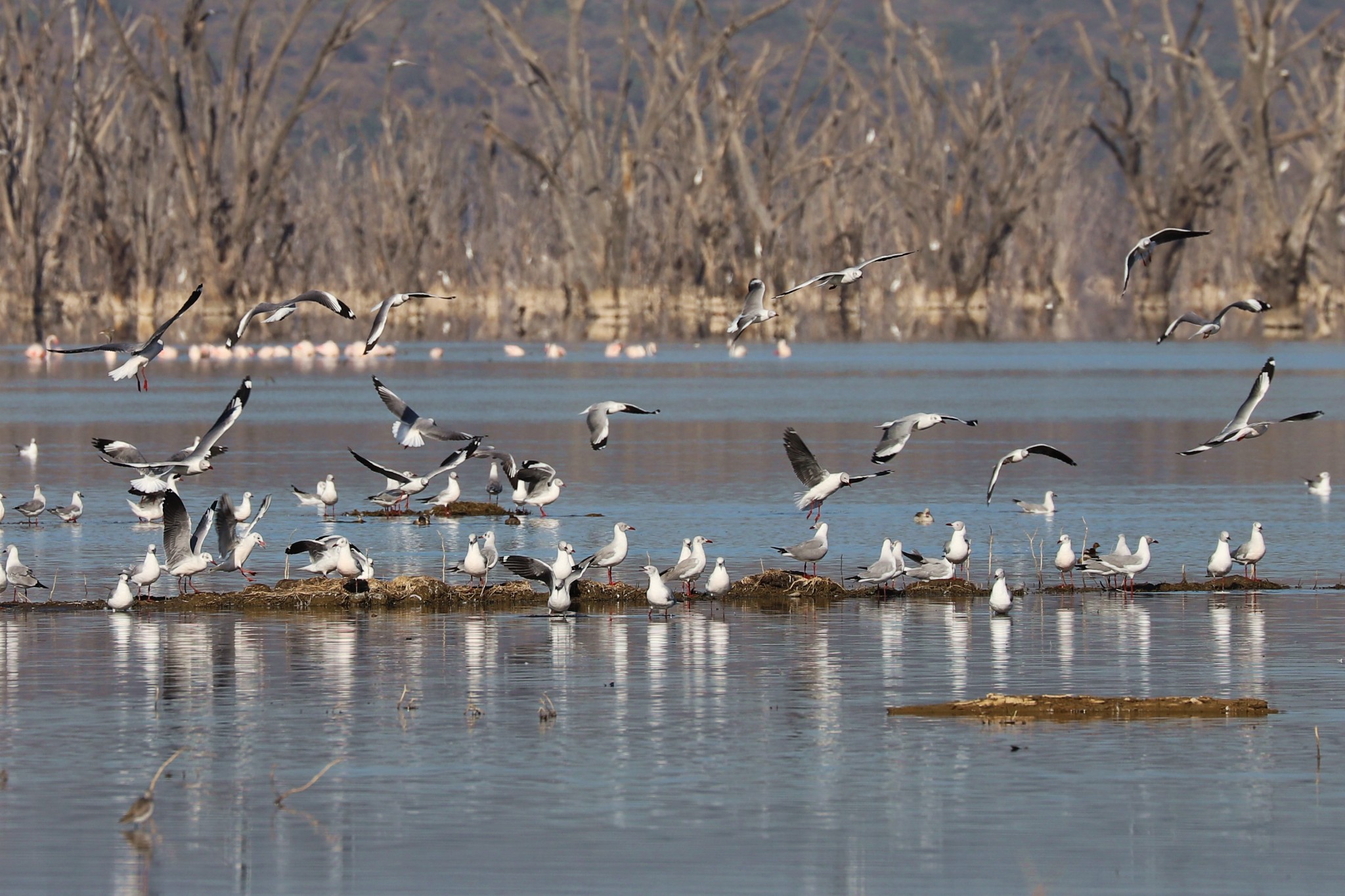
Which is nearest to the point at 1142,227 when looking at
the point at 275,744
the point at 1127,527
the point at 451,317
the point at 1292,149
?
the point at 1292,149

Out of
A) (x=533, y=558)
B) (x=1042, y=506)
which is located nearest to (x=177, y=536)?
(x=533, y=558)

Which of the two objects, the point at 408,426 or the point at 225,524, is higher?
the point at 408,426

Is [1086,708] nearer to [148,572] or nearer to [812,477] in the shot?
[812,477]

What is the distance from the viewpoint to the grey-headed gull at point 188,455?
50.9ft

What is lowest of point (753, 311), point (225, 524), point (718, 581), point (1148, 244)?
point (718, 581)

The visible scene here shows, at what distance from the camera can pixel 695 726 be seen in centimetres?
1087

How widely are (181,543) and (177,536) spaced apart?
0.05 m

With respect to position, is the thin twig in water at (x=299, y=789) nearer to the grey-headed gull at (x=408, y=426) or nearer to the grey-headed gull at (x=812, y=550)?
the grey-headed gull at (x=812, y=550)

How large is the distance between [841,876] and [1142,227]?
210 ft

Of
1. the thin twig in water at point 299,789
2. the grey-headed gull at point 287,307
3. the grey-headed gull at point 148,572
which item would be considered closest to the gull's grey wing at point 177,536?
the grey-headed gull at point 148,572

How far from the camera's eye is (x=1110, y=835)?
872 cm

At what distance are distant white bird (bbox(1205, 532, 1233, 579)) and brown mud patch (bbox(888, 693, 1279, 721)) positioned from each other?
15.4 ft

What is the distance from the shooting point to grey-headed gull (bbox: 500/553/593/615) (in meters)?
14.5

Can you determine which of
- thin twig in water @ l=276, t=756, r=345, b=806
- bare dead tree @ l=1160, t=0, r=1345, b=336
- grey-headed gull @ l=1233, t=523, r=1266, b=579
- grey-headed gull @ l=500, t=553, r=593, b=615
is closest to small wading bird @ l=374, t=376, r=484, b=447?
grey-headed gull @ l=500, t=553, r=593, b=615
